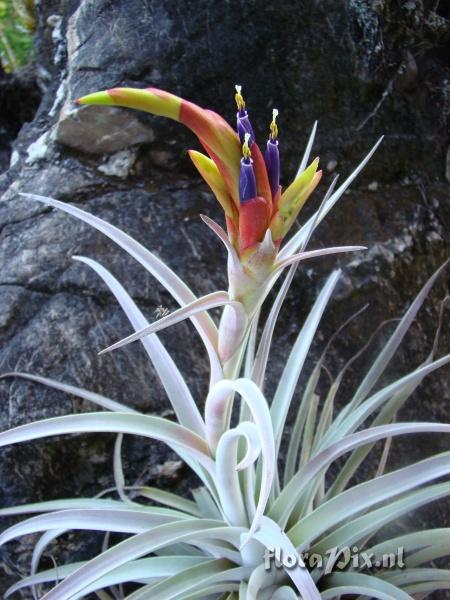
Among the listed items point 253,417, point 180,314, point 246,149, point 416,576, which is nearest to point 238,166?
point 246,149

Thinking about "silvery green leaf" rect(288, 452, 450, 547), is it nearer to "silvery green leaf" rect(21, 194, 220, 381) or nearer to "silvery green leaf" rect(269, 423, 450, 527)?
"silvery green leaf" rect(269, 423, 450, 527)

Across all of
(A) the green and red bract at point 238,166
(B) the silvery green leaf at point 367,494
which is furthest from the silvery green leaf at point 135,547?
(A) the green and red bract at point 238,166

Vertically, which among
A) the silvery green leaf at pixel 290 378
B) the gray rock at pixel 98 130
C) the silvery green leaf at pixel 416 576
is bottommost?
the silvery green leaf at pixel 416 576

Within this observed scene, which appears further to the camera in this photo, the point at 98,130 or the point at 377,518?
the point at 98,130

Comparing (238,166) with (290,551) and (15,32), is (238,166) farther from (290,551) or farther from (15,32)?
(15,32)

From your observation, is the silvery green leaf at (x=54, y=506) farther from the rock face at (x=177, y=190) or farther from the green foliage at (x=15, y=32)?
the green foliage at (x=15, y=32)

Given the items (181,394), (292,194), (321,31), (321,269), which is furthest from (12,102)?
(292,194)

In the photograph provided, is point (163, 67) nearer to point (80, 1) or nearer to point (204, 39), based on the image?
point (204, 39)
